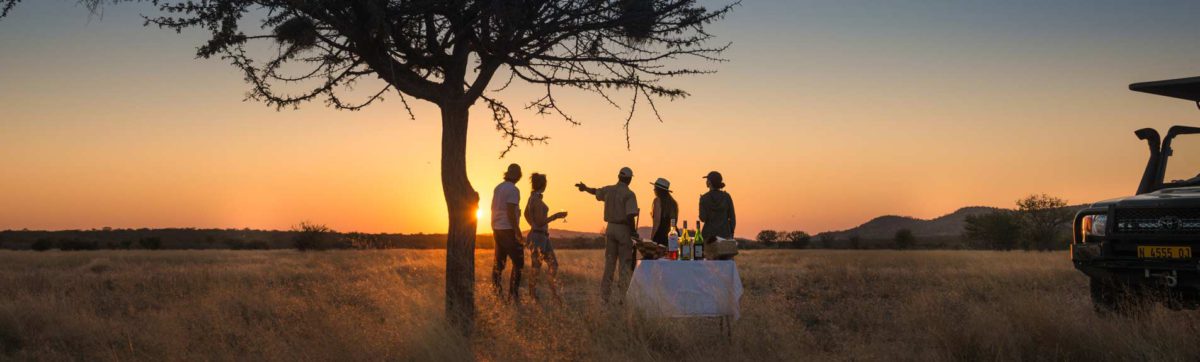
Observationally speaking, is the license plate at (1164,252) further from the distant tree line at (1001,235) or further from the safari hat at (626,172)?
the distant tree line at (1001,235)

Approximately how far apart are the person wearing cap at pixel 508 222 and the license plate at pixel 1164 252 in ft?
21.8

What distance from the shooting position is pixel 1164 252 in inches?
343

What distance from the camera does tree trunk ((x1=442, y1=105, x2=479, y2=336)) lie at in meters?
9.41

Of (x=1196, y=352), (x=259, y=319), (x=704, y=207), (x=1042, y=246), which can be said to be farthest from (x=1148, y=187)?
(x=1042, y=246)

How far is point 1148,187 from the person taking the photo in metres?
10.4

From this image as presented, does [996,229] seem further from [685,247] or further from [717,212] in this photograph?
[685,247]

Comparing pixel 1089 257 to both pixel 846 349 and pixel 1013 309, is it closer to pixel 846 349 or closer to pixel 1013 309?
pixel 1013 309

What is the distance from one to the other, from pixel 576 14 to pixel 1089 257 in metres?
5.49

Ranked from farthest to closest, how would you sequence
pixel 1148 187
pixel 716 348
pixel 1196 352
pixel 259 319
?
pixel 259 319 → pixel 1148 187 → pixel 716 348 → pixel 1196 352

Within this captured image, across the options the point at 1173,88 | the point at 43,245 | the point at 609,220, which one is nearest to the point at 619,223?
the point at 609,220

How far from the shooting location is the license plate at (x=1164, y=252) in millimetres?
8578

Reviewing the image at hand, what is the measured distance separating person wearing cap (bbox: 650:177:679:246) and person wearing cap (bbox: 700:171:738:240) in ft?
1.72

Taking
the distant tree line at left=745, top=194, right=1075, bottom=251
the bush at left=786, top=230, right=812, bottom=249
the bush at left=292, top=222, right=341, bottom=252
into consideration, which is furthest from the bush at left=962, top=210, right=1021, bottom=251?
→ the bush at left=292, top=222, right=341, bottom=252

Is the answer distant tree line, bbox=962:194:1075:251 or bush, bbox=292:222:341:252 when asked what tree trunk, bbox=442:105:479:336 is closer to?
bush, bbox=292:222:341:252
